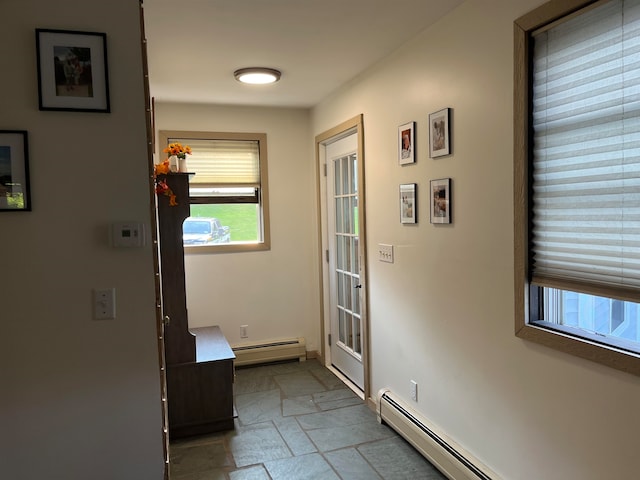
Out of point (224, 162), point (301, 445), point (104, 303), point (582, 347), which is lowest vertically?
point (301, 445)

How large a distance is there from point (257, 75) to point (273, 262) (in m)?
1.82

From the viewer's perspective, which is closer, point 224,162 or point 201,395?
point 201,395

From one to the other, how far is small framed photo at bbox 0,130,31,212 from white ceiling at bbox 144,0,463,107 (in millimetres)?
945

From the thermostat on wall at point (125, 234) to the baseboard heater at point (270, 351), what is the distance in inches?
109

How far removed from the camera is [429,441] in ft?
8.48

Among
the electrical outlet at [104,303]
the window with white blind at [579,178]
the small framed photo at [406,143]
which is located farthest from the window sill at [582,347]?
the electrical outlet at [104,303]

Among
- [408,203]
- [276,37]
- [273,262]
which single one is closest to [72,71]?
[276,37]

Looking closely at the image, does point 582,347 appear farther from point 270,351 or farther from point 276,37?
point 270,351

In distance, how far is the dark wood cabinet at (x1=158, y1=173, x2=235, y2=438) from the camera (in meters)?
3.00

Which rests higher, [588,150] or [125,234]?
[588,150]

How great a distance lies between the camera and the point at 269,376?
413 centimetres

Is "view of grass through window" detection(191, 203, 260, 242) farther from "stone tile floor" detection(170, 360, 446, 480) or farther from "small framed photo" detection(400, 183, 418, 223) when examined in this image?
"small framed photo" detection(400, 183, 418, 223)

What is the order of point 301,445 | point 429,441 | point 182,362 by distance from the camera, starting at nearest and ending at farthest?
point 429,441 → point 301,445 → point 182,362

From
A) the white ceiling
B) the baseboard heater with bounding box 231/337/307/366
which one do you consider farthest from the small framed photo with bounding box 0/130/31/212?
the baseboard heater with bounding box 231/337/307/366
